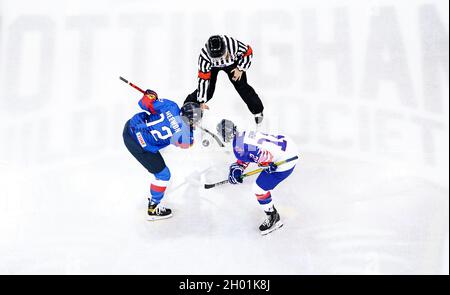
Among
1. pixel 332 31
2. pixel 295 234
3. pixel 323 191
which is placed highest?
→ pixel 332 31

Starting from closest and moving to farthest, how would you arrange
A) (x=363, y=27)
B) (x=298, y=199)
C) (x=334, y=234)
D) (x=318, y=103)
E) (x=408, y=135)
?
1. (x=334, y=234)
2. (x=298, y=199)
3. (x=408, y=135)
4. (x=318, y=103)
5. (x=363, y=27)

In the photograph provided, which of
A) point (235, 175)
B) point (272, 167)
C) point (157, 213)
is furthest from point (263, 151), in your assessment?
point (157, 213)

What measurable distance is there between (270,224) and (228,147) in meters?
0.93

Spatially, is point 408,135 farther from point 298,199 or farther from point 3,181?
point 3,181

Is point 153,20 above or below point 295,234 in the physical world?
above

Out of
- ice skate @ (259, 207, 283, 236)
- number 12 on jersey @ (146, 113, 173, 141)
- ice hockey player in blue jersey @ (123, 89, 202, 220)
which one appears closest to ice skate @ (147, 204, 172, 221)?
ice hockey player in blue jersey @ (123, 89, 202, 220)

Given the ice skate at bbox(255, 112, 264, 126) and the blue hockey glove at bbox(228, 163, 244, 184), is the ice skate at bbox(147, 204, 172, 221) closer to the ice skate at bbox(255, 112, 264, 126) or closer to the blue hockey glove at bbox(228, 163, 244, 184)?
the blue hockey glove at bbox(228, 163, 244, 184)

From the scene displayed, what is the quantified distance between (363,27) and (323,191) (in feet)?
6.25

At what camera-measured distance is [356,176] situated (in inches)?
153

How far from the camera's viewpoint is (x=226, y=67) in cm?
389

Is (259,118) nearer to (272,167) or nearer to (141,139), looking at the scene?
(272,167)

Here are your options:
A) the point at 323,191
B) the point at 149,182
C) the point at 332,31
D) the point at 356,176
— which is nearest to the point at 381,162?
the point at 356,176

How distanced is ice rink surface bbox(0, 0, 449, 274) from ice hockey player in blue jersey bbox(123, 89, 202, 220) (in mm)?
478

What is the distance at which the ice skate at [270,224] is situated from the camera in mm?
3494
